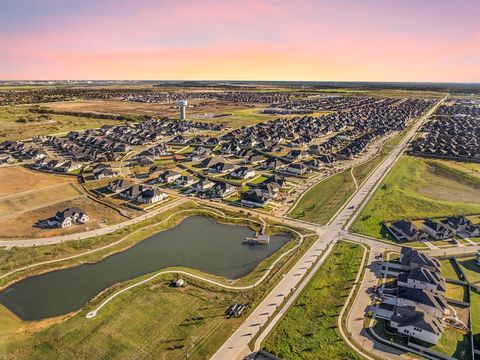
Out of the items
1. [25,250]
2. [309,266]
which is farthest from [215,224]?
[25,250]

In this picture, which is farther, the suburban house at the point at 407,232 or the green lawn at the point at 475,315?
the suburban house at the point at 407,232

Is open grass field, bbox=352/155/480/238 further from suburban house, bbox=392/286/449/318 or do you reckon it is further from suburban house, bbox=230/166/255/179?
suburban house, bbox=230/166/255/179

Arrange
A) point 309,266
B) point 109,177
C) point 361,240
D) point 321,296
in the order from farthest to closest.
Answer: point 109,177 < point 361,240 < point 309,266 < point 321,296

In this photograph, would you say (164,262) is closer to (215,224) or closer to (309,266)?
(215,224)

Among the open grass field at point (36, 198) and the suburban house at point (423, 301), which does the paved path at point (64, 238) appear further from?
the suburban house at point (423, 301)

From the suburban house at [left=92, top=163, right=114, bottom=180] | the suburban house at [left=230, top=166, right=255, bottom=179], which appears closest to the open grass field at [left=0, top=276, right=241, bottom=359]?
the suburban house at [left=230, top=166, right=255, bottom=179]

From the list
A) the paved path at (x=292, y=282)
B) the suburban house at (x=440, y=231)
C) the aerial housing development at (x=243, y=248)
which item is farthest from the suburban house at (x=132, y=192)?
the suburban house at (x=440, y=231)

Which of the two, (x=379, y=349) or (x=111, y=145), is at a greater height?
(x=111, y=145)
